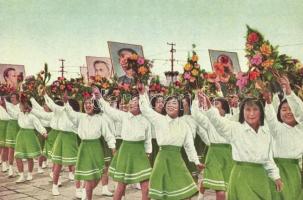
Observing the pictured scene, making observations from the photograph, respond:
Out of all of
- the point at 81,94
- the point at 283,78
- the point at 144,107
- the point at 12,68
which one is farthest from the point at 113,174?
the point at 12,68

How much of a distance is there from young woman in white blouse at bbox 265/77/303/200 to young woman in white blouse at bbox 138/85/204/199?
1105 millimetres

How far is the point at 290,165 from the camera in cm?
450

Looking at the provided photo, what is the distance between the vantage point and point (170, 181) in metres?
5.04

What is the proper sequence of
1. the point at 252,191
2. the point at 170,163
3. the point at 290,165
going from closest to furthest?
the point at 252,191, the point at 290,165, the point at 170,163

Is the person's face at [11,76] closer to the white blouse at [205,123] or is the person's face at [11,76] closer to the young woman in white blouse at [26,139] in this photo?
the young woman in white blouse at [26,139]

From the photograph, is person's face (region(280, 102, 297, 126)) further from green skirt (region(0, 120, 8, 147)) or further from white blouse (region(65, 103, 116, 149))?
green skirt (region(0, 120, 8, 147))

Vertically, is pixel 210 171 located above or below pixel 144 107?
below

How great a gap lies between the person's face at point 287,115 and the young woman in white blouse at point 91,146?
114 inches

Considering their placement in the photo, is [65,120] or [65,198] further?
[65,120]

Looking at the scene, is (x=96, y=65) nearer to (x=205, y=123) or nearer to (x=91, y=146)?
(x=91, y=146)

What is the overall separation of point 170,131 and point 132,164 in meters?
0.88

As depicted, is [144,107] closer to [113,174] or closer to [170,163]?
[170,163]

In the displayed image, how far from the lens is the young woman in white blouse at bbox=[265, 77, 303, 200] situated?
14.5 ft

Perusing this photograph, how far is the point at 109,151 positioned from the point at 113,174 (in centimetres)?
169
